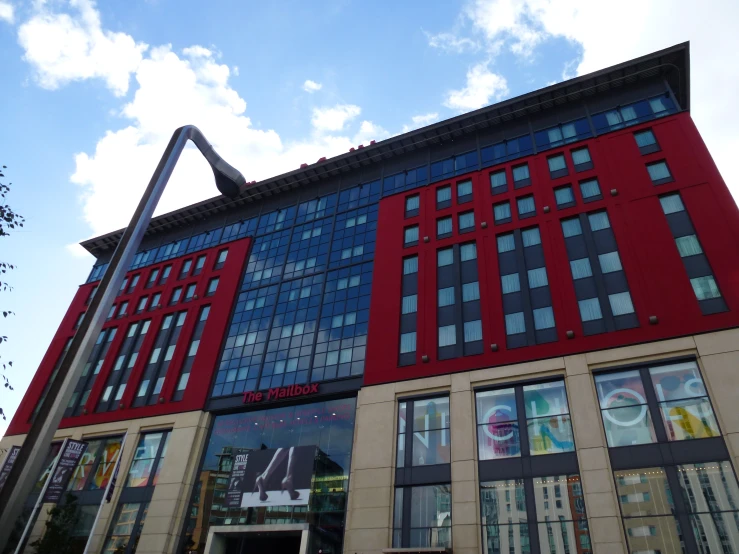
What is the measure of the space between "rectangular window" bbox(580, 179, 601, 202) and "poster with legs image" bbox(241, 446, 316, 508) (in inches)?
1096

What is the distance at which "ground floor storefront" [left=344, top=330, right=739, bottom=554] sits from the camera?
86.7 feet

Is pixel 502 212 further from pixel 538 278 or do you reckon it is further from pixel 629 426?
pixel 629 426

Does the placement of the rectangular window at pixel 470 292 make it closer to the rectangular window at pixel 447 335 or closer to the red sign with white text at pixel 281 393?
the rectangular window at pixel 447 335

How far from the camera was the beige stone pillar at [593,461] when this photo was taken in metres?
26.5

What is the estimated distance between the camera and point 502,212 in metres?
43.4

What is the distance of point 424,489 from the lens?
3284 cm

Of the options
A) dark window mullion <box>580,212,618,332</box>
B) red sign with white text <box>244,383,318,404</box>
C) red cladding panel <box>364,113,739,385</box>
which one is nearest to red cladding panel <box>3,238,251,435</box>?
red sign with white text <box>244,383,318,404</box>

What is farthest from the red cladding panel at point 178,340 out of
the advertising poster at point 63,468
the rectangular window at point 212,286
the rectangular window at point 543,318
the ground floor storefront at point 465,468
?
the rectangular window at point 543,318

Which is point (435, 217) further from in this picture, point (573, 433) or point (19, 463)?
point (19, 463)

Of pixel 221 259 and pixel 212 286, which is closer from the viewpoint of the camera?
pixel 212 286

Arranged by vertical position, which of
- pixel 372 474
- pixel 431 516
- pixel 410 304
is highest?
pixel 410 304

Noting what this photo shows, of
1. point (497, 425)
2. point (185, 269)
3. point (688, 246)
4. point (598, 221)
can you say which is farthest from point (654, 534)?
point (185, 269)

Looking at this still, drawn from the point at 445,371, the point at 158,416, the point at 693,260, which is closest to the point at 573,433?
the point at 445,371

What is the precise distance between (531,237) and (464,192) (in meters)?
8.52
